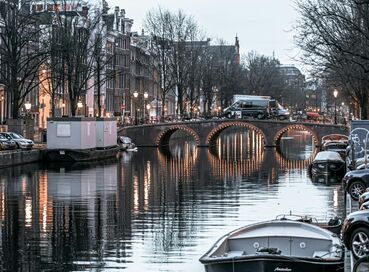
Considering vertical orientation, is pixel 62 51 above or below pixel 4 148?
above

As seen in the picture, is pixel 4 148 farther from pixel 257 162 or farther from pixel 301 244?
pixel 301 244

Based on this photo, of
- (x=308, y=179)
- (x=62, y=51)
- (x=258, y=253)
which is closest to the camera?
(x=258, y=253)

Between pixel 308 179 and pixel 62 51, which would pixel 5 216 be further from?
pixel 62 51

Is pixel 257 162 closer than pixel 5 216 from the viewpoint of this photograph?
No

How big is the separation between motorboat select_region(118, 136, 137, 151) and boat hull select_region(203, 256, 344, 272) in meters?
78.5

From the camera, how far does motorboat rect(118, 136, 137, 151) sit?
97594 millimetres

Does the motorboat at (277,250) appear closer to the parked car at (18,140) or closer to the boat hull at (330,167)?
the boat hull at (330,167)

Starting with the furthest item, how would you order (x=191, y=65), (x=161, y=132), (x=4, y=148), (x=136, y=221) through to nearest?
(x=191, y=65) → (x=161, y=132) → (x=4, y=148) → (x=136, y=221)

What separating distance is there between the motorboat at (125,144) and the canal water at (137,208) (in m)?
21.3

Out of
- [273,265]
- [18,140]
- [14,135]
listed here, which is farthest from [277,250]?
[14,135]

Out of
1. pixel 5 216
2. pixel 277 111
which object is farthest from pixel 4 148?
pixel 277 111

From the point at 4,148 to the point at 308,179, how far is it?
2620cm

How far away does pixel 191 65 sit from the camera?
118062mm

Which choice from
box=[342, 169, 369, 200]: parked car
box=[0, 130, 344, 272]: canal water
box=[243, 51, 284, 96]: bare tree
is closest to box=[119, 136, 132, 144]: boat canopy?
box=[0, 130, 344, 272]: canal water
